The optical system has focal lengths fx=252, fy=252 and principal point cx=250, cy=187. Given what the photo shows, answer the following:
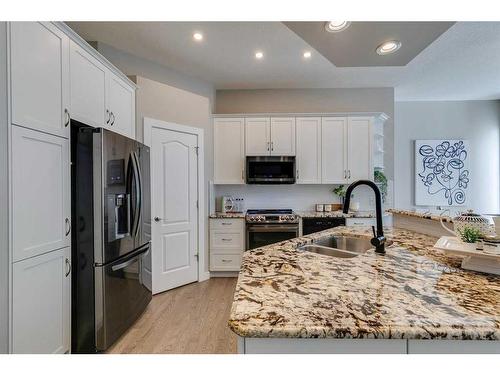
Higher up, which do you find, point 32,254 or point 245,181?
point 245,181

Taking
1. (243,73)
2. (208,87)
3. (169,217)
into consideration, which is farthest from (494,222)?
(208,87)

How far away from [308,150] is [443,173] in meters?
2.80

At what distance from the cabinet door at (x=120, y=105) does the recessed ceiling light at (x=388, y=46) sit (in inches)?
101

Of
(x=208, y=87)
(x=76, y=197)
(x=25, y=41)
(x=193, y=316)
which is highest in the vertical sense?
(x=208, y=87)

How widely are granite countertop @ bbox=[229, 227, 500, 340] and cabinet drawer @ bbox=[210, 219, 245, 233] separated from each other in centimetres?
215

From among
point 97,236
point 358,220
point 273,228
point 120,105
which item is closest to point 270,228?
point 273,228

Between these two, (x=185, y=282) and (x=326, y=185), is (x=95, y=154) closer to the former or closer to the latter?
(x=185, y=282)

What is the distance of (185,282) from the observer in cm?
317

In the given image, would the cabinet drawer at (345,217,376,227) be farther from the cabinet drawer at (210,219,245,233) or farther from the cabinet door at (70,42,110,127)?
the cabinet door at (70,42,110,127)

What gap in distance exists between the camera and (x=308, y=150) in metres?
3.70

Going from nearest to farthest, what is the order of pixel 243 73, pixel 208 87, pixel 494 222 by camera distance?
pixel 494 222
pixel 243 73
pixel 208 87

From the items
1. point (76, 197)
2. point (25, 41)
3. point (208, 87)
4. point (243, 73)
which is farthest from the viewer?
point (208, 87)

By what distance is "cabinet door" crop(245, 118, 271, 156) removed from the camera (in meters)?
3.68

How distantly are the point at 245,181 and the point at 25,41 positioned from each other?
8.72 ft
